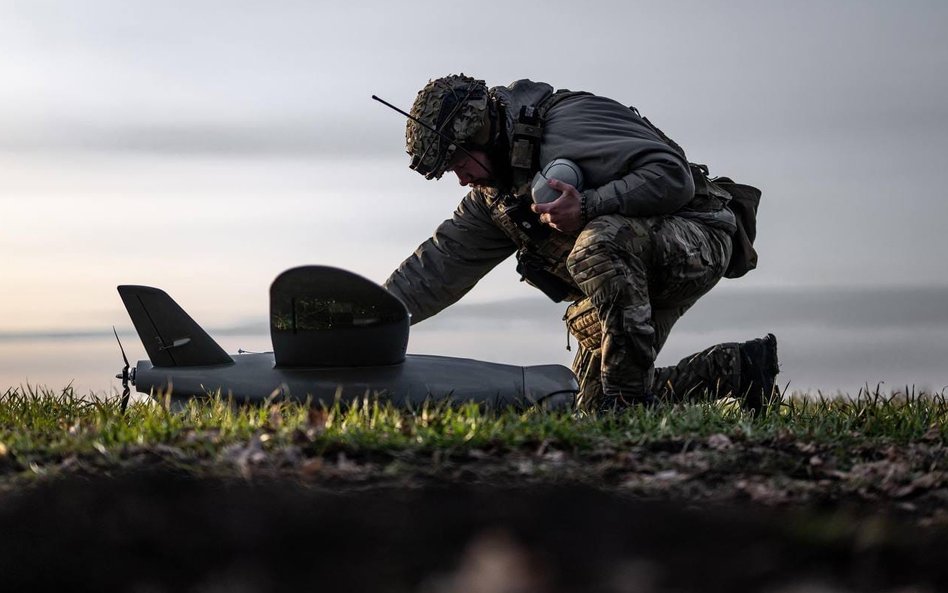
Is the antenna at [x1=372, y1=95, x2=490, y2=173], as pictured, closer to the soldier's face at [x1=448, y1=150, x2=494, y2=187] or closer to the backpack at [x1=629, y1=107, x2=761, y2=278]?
the soldier's face at [x1=448, y1=150, x2=494, y2=187]

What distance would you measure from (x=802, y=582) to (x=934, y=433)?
3.04 m

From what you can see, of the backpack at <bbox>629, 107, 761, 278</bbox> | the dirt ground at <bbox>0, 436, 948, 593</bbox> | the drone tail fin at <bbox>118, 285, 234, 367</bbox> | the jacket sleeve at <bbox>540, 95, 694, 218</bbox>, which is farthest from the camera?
the backpack at <bbox>629, 107, 761, 278</bbox>

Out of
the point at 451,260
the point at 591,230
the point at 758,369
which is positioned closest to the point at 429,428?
the point at 591,230

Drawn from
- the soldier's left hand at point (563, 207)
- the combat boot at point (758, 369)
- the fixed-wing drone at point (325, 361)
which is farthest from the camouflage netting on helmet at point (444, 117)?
the combat boot at point (758, 369)

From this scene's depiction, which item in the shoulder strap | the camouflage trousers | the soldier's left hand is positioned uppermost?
the shoulder strap

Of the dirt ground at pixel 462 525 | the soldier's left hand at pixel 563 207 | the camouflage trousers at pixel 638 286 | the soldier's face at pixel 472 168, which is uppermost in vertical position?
the soldier's face at pixel 472 168

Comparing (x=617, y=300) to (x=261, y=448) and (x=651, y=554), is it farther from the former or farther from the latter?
(x=651, y=554)

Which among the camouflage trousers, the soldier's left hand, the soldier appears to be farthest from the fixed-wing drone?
the soldier's left hand

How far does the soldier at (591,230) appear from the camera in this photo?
7.52 metres

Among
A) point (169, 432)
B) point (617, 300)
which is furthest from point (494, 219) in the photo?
point (169, 432)

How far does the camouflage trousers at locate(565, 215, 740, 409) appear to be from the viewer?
292 inches

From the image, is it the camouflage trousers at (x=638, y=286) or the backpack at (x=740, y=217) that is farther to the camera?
the backpack at (x=740, y=217)

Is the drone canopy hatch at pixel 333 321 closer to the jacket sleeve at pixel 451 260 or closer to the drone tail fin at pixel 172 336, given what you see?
the drone tail fin at pixel 172 336

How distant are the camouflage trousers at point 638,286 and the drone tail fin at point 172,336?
246 cm
